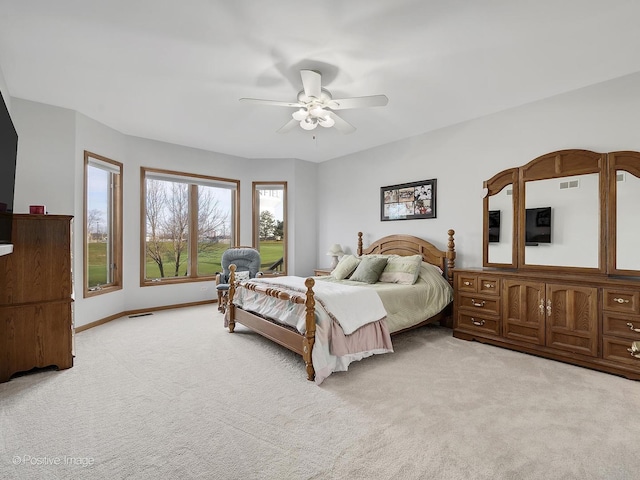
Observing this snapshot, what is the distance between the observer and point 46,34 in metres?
2.50

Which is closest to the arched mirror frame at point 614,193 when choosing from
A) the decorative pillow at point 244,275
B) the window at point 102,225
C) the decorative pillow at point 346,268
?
the decorative pillow at point 346,268

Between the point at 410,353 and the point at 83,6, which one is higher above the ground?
the point at 83,6

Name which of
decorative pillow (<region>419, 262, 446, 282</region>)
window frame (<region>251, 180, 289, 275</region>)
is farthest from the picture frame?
window frame (<region>251, 180, 289, 275</region>)

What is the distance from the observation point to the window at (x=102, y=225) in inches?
173

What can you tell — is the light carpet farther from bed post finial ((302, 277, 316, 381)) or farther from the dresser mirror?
the dresser mirror

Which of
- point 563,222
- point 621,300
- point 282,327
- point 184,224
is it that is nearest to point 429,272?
point 563,222

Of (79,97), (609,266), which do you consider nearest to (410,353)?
(609,266)

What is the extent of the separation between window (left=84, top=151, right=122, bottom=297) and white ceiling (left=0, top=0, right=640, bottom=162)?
85 cm

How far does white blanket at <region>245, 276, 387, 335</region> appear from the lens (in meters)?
2.99

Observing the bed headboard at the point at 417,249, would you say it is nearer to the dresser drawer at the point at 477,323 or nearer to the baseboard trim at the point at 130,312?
the dresser drawer at the point at 477,323

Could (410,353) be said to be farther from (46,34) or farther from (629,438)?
(46,34)

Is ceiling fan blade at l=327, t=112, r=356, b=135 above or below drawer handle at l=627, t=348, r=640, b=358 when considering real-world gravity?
above

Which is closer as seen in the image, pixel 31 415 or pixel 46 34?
pixel 31 415

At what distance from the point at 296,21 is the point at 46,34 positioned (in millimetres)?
1964
